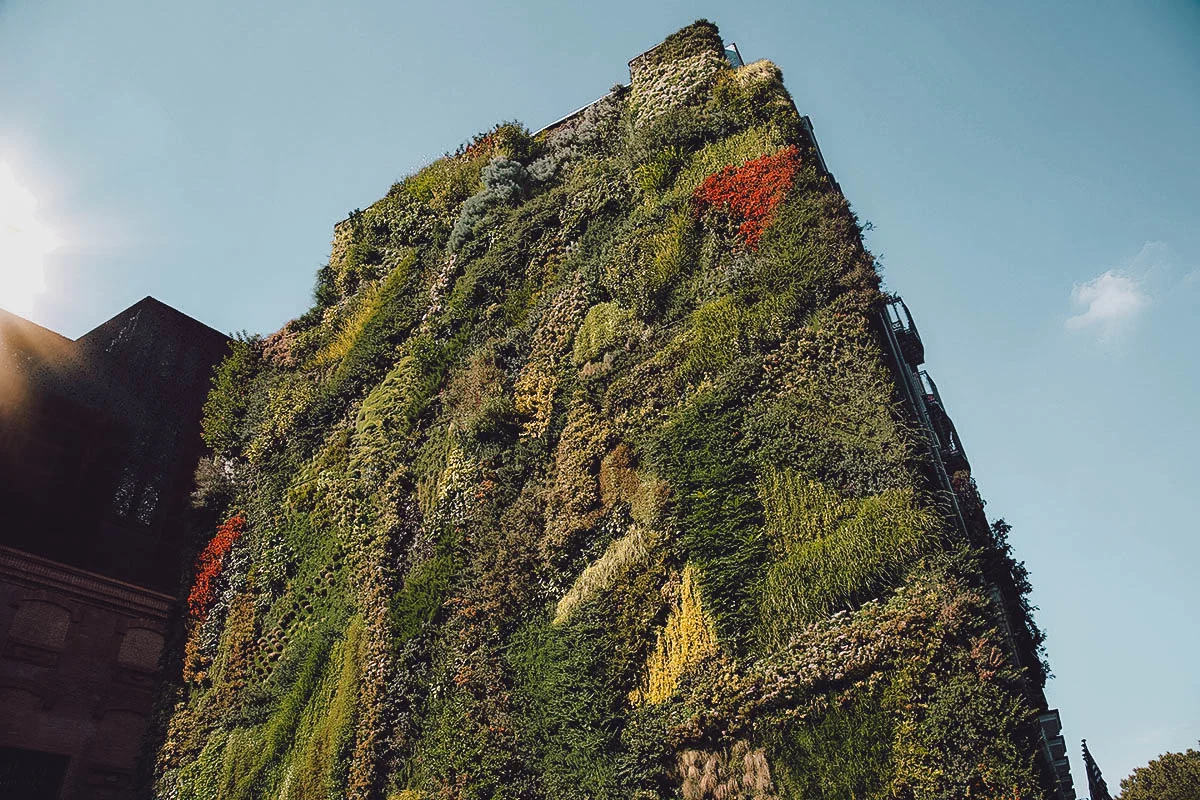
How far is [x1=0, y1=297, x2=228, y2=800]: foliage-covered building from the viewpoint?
13.8 m

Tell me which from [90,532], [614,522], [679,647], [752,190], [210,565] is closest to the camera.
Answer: [679,647]

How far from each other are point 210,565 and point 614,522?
8.80m

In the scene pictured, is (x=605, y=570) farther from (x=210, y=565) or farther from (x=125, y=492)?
(x=125, y=492)

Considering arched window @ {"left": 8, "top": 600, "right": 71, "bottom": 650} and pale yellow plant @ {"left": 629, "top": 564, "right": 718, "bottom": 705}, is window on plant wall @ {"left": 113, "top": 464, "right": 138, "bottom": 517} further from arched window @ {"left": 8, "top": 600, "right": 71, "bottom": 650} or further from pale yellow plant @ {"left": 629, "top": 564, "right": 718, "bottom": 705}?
pale yellow plant @ {"left": 629, "top": 564, "right": 718, "bottom": 705}

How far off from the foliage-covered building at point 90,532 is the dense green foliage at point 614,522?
1.11 m

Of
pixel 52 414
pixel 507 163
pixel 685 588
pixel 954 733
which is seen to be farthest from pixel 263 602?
pixel 954 733

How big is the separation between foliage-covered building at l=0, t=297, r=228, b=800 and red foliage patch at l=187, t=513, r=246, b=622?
23.4 inches

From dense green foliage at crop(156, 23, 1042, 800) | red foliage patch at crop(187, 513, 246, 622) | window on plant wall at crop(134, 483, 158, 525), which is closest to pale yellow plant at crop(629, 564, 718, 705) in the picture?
dense green foliage at crop(156, 23, 1042, 800)

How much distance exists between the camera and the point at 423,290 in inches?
662

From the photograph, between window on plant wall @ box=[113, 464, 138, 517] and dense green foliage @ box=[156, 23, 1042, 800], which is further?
window on plant wall @ box=[113, 464, 138, 517]

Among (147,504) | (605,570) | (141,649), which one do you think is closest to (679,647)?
(605,570)

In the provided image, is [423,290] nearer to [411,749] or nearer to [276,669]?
[276,669]

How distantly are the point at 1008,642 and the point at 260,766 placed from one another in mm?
10112

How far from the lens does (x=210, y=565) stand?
15.8m
